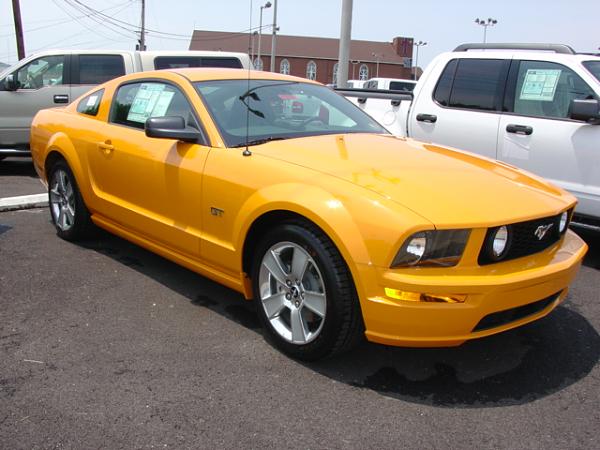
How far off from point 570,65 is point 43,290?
4.83 meters

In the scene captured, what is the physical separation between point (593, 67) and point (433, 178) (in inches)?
124

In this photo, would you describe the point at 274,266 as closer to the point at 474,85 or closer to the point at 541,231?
the point at 541,231

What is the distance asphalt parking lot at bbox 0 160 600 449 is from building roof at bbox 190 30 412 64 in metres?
92.4

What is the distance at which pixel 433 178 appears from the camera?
→ 330cm

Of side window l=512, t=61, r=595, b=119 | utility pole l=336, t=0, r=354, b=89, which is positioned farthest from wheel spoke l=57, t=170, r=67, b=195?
utility pole l=336, t=0, r=354, b=89

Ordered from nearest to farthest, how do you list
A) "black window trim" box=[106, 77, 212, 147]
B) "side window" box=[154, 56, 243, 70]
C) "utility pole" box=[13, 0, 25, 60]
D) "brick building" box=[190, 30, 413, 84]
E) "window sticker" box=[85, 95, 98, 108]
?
"black window trim" box=[106, 77, 212, 147] < "window sticker" box=[85, 95, 98, 108] < "side window" box=[154, 56, 243, 70] < "utility pole" box=[13, 0, 25, 60] < "brick building" box=[190, 30, 413, 84]

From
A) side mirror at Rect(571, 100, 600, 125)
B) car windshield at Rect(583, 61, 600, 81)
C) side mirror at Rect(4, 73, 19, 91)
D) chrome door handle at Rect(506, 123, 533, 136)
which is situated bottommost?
side mirror at Rect(4, 73, 19, 91)

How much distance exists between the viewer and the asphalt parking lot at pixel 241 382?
107 inches

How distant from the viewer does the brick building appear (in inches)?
3735

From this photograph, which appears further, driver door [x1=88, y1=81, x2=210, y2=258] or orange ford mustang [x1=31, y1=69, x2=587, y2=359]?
driver door [x1=88, y1=81, x2=210, y2=258]

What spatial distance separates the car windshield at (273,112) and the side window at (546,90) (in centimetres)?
191

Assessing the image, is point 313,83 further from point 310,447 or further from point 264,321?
point 310,447

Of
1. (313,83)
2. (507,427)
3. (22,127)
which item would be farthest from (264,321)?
(22,127)

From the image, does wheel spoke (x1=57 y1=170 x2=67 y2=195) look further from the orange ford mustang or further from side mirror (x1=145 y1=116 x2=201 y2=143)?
side mirror (x1=145 y1=116 x2=201 y2=143)
